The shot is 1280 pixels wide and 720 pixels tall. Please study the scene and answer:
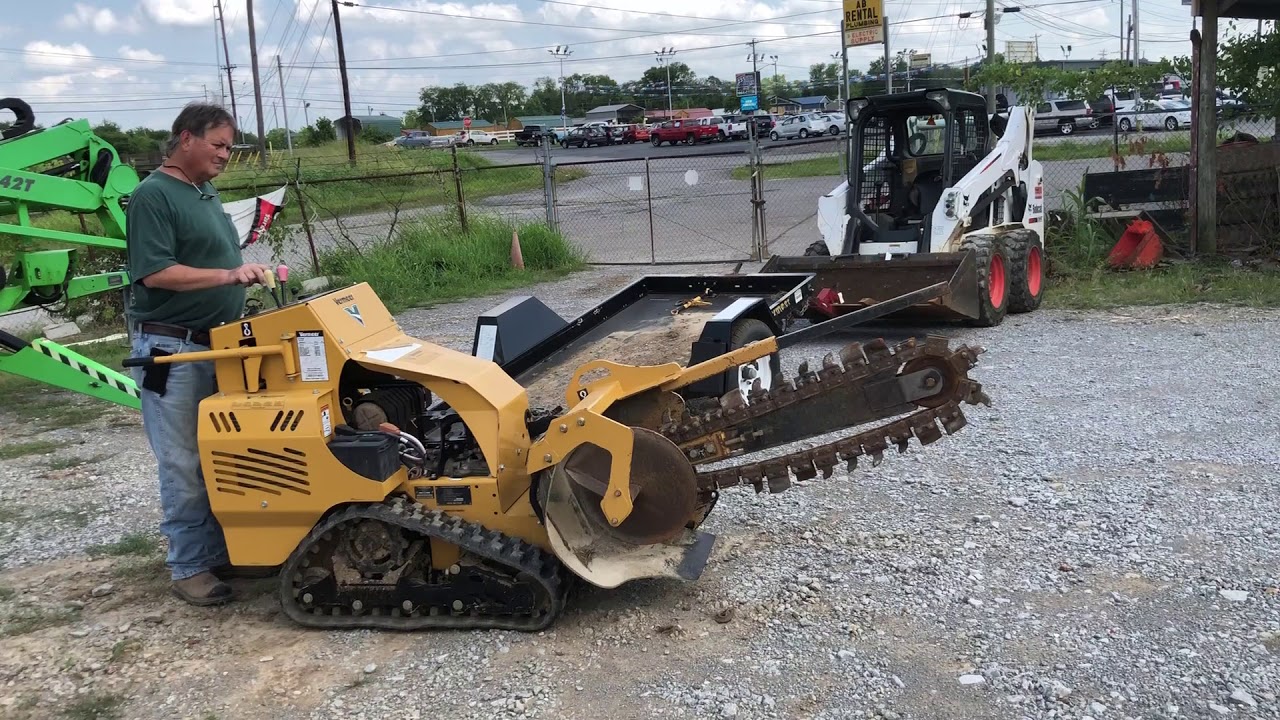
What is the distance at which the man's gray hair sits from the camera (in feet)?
13.9

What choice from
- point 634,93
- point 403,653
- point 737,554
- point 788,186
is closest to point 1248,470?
point 737,554

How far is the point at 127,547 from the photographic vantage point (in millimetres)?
5258

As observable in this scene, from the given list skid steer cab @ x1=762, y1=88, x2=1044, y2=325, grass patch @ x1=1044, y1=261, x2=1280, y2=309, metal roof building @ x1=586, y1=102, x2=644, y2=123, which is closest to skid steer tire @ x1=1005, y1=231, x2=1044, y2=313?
skid steer cab @ x1=762, y1=88, x2=1044, y2=325

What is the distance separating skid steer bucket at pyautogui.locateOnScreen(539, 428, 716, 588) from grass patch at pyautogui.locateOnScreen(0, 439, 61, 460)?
194 inches

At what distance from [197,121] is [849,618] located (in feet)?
10.6

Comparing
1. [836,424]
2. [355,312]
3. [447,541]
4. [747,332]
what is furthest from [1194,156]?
[447,541]

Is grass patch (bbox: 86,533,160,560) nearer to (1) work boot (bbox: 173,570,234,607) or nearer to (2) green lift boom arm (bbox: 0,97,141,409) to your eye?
(1) work boot (bbox: 173,570,234,607)

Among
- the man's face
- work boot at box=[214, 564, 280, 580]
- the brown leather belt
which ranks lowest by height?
work boot at box=[214, 564, 280, 580]

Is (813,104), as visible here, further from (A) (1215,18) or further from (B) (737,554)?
(B) (737,554)

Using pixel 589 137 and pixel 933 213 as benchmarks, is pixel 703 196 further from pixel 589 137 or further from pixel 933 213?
pixel 589 137

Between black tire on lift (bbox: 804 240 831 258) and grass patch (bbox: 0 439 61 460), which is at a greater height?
black tire on lift (bbox: 804 240 831 258)

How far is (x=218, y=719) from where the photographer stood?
363cm

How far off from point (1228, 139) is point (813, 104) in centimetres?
7299

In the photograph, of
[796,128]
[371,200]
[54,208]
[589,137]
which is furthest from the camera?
[589,137]
